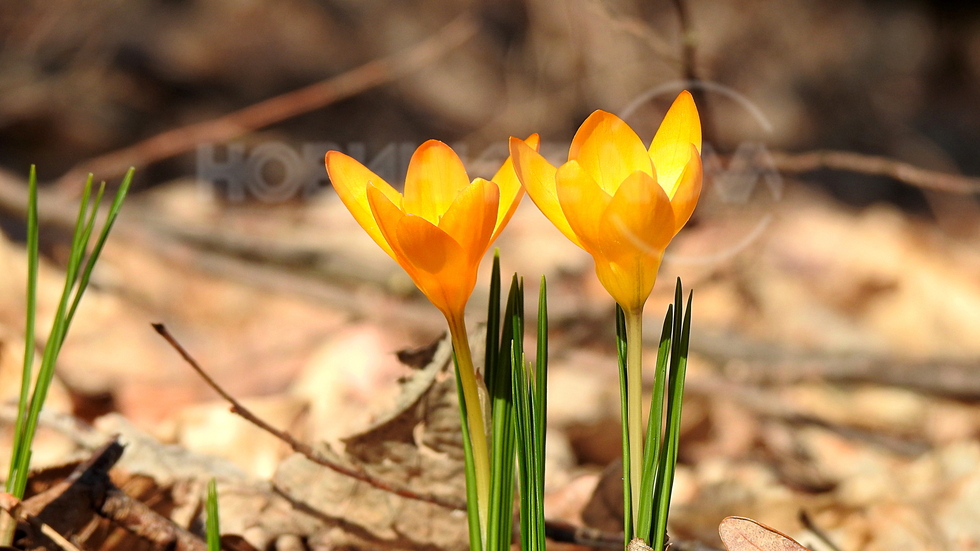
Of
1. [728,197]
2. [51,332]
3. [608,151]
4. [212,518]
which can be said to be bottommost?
[212,518]

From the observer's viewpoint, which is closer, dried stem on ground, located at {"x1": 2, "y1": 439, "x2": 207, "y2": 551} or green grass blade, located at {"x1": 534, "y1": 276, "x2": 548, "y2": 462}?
green grass blade, located at {"x1": 534, "y1": 276, "x2": 548, "y2": 462}

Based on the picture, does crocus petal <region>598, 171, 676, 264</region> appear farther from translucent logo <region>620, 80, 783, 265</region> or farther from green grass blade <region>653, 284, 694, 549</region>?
translucent logo <region>620, 80, 783, 265</region>

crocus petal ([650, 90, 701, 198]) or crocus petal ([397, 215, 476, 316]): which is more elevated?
crocus petal ([650, 90, 701, 198])

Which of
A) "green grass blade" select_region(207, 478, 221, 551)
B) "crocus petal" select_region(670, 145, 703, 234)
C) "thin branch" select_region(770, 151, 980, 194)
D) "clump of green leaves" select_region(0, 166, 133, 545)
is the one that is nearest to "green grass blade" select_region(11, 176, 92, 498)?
"clump of green leaves" select_region(0, 166, 133, 545)

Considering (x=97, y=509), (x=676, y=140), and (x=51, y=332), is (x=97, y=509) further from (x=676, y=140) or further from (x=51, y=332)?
(x=676, y=140)

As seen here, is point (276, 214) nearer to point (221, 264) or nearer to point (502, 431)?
point (221, 264)

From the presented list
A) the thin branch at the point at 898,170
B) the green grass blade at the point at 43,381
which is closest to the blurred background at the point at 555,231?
the thin branch at the point at 898,170

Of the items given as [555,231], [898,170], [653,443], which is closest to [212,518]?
[653,443]
